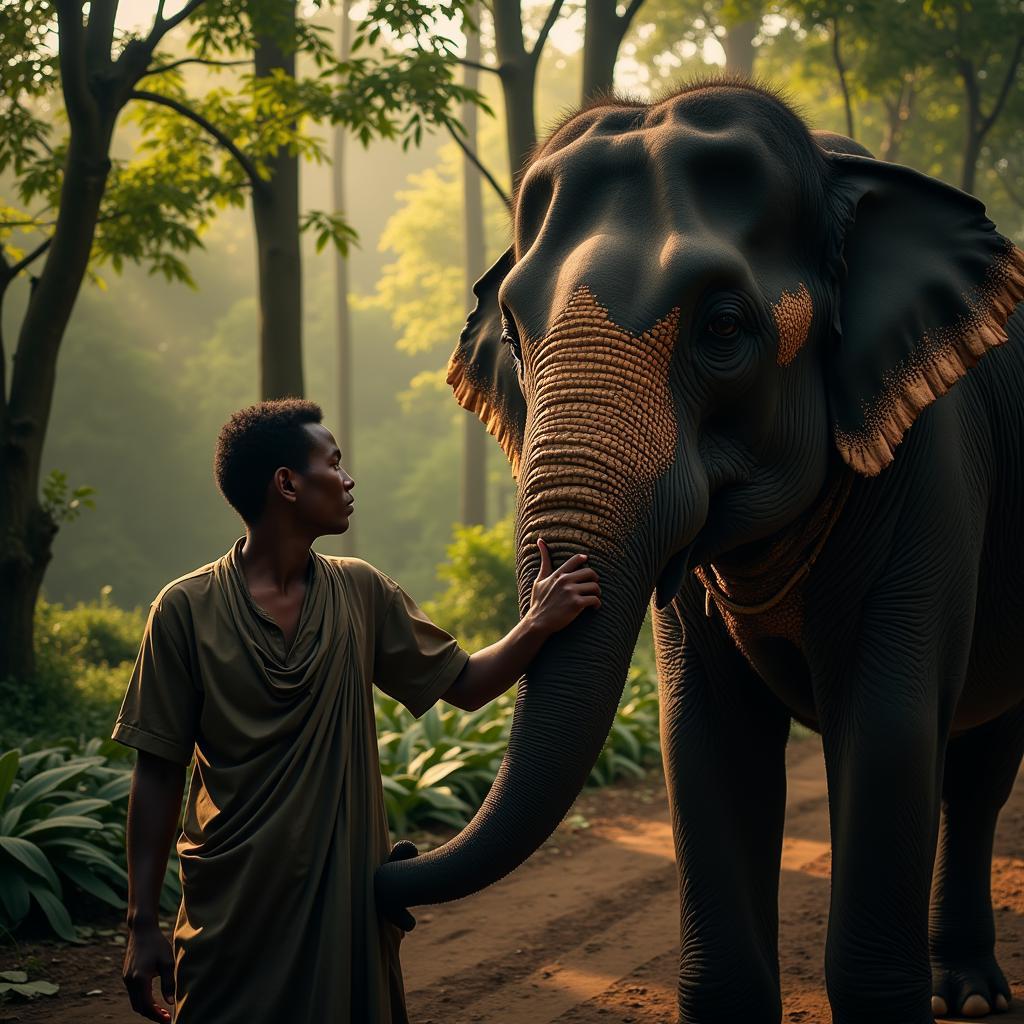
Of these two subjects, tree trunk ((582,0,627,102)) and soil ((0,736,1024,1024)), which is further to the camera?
tree trunk ((582,0,627,102))

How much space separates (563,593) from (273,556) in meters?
0.74

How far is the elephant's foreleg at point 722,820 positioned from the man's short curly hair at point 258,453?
1.45 metres

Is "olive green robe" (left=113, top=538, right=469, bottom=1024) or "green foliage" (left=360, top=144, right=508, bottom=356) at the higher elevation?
"green foliage" (left=360, top=144, right=508, bottom=356)

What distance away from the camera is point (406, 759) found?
8.24 m

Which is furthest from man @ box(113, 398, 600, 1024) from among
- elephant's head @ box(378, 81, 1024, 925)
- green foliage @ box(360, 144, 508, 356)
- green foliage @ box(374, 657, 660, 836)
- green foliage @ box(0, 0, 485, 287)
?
green foliage @ box(360, 144, 508, 356)

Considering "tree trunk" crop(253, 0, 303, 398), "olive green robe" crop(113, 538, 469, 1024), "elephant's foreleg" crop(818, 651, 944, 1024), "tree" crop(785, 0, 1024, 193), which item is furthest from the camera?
"tree" crop(785, 0, 1024, 193)

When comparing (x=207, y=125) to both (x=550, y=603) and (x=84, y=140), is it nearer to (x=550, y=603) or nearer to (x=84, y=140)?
(x=84, y=140)

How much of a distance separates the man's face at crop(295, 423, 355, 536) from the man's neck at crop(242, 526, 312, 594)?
2.3 inches

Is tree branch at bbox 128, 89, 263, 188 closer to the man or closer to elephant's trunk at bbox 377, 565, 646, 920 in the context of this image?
the man

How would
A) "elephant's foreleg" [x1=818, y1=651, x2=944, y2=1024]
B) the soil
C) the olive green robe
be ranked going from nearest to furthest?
1. the olive green robe
2. "elephant's foreleg" [x1=818, y1=651, x2=944, y2=1024]
3. the soil

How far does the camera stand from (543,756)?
2.68 metres

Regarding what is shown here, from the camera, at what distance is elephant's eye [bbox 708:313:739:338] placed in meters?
2.96

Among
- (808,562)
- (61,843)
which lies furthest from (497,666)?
(61,843)

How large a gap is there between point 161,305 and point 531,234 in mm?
42955
